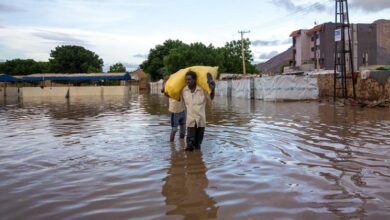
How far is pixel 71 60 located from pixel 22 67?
42.5 feet

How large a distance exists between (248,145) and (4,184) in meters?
4.43

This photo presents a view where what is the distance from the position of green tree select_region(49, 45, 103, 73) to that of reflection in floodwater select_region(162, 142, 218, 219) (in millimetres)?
68118

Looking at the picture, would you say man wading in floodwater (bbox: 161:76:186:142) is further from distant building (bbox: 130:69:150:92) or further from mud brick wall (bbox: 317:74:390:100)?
distant building (bbox: 130:69:150:92)

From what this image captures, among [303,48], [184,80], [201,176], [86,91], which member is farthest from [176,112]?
[303,48]

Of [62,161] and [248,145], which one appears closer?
[62,161]

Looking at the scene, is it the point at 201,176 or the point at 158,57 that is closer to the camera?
the point at 201,176

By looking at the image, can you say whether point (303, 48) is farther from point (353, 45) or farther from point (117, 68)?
point (117, 68)

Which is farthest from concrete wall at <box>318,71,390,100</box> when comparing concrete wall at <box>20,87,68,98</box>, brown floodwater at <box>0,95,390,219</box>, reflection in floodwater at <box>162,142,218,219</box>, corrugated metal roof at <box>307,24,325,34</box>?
corrugated metal roof at <box>307,24,325,34</box>

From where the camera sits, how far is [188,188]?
193 inches

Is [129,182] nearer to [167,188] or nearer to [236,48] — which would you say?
[167,188]

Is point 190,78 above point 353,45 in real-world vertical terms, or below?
below

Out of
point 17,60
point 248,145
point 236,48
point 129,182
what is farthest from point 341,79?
point 17,60

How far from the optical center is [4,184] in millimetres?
5203

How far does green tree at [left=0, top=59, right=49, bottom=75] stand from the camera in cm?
7931
